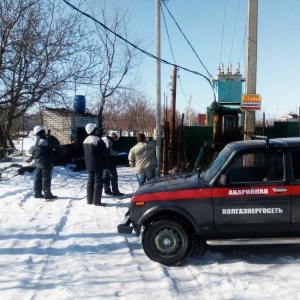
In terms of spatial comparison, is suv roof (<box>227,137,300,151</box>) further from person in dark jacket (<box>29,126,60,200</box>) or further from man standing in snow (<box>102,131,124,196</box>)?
person in dark jacket (<box>29,126,60,200</box>)

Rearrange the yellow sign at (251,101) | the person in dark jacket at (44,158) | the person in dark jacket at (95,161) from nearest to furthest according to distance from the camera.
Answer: the person in dark jacket at (95,161) → the yellow sign at (251,101) → the person in dark jacket at (44,158)

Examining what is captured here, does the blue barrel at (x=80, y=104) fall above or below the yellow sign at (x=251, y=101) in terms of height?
above

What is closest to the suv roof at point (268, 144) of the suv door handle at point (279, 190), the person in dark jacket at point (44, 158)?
the suv door handle at point (279, 190)

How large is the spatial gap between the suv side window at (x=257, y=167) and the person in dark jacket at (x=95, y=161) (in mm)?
3823

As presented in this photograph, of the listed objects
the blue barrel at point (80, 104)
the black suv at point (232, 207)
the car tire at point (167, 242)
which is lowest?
the car tire at point (167, 242)

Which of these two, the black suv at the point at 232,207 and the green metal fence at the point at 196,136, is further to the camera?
the green metal fence at the point at 196,136

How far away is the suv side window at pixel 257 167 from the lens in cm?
514

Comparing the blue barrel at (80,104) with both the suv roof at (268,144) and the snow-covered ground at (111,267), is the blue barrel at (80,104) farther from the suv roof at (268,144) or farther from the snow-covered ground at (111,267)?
the suv roof at (268,144)

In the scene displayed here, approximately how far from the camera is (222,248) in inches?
220

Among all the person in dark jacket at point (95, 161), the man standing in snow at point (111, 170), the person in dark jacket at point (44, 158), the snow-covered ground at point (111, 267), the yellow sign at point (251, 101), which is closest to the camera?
the snow-covered ground at point (111, 267)

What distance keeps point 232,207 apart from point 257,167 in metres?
0.67

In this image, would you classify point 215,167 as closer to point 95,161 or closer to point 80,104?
point 95,161

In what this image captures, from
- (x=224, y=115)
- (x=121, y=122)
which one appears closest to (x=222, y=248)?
(x=224, y=115)

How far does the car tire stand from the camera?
507cm
